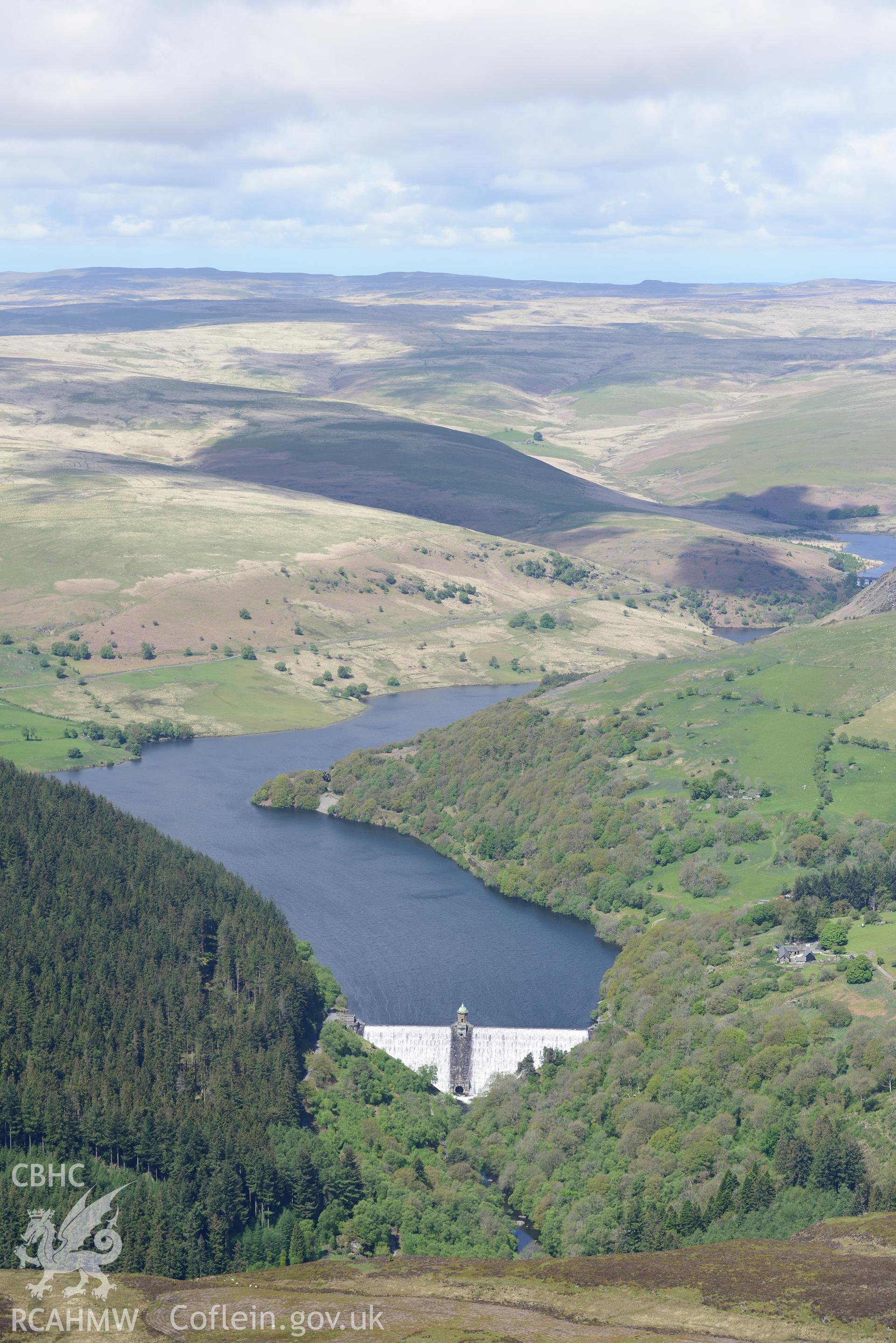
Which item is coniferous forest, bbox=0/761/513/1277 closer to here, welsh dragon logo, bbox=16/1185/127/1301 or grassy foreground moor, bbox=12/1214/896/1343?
welsh dragon logo, bbox=16/1185/127/1301

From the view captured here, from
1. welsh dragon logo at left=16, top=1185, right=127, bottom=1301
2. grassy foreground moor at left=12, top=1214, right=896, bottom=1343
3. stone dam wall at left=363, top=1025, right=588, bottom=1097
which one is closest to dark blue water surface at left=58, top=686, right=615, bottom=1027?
stone dam wall at left=363, top=1025, right=588, bottom=1097

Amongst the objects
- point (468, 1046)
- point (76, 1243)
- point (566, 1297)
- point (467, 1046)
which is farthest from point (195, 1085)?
point (566, 1297)

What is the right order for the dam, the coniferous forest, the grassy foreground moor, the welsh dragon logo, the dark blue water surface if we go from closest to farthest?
the grassy foreground moor
the welsh dragon logo
the coniferous forest
the dam
the dark blue water surface

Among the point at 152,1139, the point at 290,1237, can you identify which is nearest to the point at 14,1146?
the point at 152,1139

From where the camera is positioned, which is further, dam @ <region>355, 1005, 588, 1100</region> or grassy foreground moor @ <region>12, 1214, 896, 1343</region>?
dam @ <region>355, 1005, 588, 1100</region>

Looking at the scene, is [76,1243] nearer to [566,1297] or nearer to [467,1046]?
[566,1297]

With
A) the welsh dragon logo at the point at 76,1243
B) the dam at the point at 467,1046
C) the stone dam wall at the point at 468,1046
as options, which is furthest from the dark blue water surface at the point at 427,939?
the welsh dragon logo at the point at 76,1243

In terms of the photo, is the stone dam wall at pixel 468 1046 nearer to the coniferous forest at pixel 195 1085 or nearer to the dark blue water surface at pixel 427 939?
the dark blue water surface at pixel 427 939
